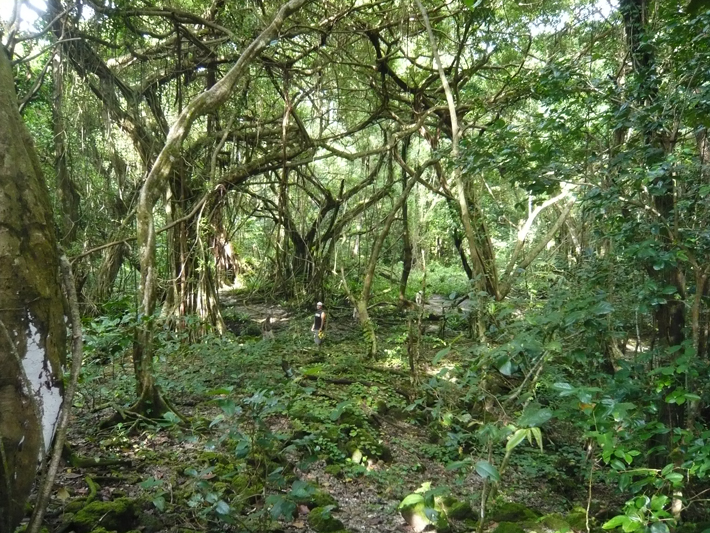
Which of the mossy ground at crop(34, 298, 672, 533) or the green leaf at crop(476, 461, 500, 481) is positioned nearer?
the green leaf at crop(476, 461, 500, 481)

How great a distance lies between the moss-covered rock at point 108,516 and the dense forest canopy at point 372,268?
47 mm

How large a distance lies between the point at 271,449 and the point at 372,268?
5144 millimetres

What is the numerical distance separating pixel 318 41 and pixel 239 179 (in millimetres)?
2082

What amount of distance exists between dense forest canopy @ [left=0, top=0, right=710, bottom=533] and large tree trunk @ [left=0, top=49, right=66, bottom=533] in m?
0.02

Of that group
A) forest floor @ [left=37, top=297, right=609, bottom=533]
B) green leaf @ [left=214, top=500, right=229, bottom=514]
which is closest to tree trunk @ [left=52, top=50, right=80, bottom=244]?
forest floor @ [left=37, top=297, right=609, bottom=533]

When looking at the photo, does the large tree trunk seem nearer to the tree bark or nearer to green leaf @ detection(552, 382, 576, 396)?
the tree bark

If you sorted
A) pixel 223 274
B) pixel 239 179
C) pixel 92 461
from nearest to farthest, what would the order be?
pixel 92 461 < pixel 239 179 < pixel 223 274

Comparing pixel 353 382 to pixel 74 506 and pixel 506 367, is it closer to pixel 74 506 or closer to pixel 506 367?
pixel 74 506

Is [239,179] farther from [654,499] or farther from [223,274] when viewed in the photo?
[654,499]

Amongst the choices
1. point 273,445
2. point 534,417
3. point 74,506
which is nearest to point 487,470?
point 534,417

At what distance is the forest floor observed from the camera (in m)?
2.31

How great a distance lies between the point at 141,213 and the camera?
337 centimetres

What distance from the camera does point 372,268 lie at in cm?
738

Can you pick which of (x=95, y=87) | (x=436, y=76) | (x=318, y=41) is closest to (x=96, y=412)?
(x=95, y=87)
